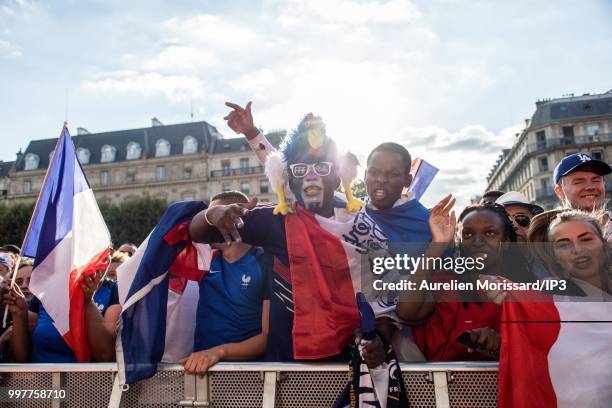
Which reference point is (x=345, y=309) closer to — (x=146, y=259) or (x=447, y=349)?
(x=447, y=349)

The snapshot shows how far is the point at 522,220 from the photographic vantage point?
12.2 feet

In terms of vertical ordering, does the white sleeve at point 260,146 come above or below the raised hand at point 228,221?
above

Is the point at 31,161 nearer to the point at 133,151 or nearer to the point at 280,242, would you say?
the point at 133,151

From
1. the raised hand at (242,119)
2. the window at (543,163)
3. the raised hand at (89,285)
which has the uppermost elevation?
the window at (543,163)

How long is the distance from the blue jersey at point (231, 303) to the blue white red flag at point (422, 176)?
61.3 inches

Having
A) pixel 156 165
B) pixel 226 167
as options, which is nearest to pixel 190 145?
pixel 156 165

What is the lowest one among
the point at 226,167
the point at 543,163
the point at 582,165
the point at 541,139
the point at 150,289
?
the point at 150,289

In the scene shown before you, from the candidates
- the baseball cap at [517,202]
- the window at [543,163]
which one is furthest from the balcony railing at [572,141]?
the baseball cap at [517,202]

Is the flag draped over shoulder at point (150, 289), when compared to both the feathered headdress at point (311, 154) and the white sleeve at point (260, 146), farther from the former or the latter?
the white sleeve at point (260, 146)

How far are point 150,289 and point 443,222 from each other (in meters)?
1.45

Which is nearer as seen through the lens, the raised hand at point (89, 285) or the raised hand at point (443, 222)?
the raised hand at point (443, 222)

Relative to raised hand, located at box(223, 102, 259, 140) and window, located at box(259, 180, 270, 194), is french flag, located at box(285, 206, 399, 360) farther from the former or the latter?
window, located at box(259, 180, 270, 194)

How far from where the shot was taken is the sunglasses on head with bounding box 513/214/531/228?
369 cm

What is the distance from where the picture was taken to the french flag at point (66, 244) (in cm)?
282
